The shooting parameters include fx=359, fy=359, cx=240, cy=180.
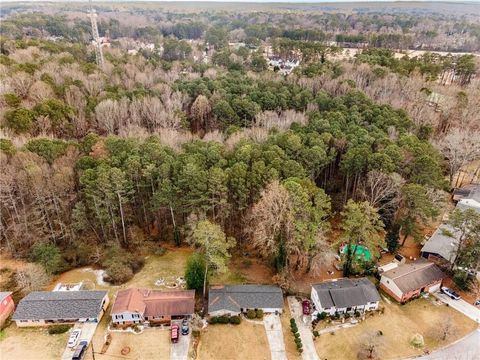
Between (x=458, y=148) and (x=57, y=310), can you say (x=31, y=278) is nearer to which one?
(x=57, y=310)

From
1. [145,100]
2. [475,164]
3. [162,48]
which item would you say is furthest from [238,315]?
[162,48]

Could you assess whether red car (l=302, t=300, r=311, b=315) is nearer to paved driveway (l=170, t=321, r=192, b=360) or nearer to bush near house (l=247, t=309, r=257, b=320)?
bush near house (l=247, t=309, r=257, b=320)

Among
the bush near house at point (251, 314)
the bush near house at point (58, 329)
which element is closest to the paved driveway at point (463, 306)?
the bush near house at point (251, 314)

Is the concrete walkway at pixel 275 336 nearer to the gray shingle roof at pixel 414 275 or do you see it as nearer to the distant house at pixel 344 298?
the distant house at pixel 344 298

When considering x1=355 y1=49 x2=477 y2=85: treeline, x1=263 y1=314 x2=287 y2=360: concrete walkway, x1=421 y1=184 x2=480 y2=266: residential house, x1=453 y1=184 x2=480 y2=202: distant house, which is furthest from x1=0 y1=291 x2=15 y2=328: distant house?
x1=355 y1=49 x2=477 y2=85: treeline

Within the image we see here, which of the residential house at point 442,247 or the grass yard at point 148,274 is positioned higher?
the residential house at point 442,247

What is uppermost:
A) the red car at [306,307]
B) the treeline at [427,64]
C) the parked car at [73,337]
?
the treeline at [427,64]
